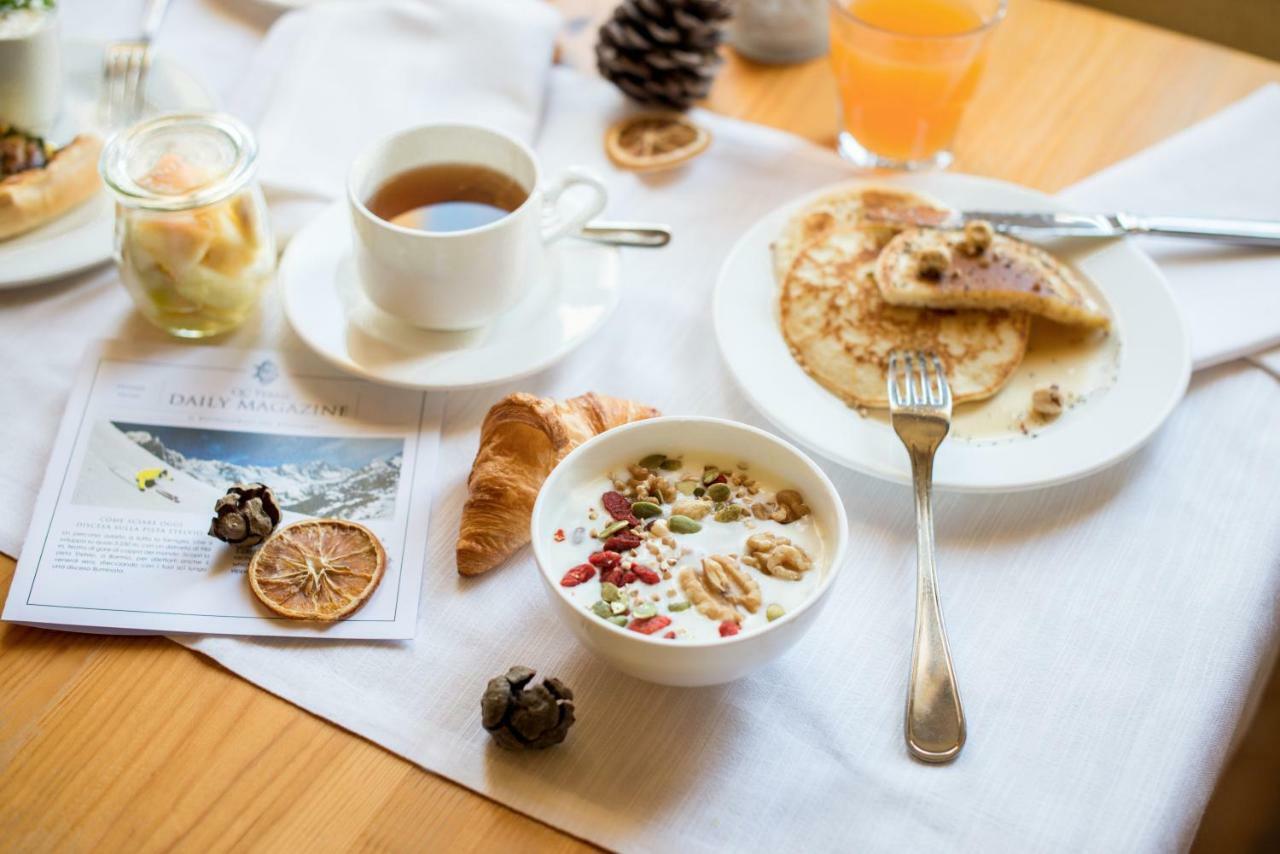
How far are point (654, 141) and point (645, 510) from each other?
83 cm

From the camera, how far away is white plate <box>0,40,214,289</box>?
1428mm

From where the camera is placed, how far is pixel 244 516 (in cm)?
114

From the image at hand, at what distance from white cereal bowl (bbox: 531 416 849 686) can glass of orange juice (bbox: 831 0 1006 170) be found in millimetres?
734

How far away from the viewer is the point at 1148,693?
1.07 meters

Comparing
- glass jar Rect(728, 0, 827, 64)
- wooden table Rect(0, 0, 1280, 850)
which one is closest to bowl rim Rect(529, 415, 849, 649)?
wooden table Rect(0, 0, 1280, 850)

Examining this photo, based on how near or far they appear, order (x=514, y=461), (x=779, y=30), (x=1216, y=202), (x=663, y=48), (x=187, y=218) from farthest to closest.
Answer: (x=779, y=30), (x=663, y=48), (x=1216, y=202), (x=187, y=218), (x=514, y=461)

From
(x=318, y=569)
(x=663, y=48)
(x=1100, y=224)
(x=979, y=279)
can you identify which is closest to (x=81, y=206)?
(x=318, y=569)

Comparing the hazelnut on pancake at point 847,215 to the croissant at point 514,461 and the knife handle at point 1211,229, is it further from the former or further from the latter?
the croissant at point 514,461

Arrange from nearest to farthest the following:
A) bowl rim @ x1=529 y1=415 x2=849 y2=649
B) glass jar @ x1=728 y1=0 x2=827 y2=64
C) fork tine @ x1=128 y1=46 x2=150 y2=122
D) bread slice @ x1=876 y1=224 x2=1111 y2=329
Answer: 1. bowl rim @ x1=529 y1=415 x2=849 y2=649
2. bread slice @ x1=876 y1=224 x2=1111 y2=329
3. fork tine @ x1=128 y1=46 x2=150 y2=122
4. glass jar @ x1=728 y1=0 x2=827 y2=64

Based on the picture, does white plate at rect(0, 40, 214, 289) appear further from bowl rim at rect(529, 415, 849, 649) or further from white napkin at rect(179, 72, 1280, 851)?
bowl rim at rect(529, 415, 849, 649)

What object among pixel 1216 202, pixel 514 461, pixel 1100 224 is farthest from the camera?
pixel 1216 202

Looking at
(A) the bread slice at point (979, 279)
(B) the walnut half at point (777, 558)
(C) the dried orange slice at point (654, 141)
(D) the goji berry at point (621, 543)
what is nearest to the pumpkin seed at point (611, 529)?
(D) the goji berry at point (621, 543)

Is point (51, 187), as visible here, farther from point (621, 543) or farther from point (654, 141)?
point (621, 543)

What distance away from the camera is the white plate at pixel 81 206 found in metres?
1.43
